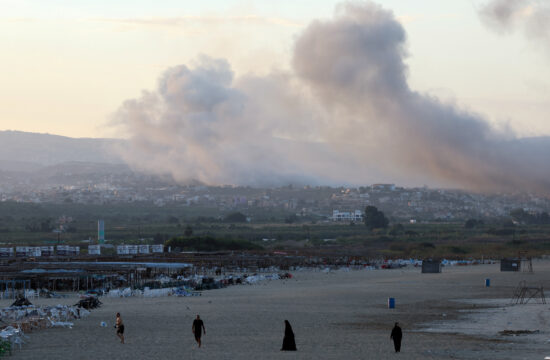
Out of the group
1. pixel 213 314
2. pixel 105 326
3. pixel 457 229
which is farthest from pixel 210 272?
pixel 457 229

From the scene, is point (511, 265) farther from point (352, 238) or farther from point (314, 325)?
point (352, 238)

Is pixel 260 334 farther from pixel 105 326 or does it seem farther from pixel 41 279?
pixel 41 279

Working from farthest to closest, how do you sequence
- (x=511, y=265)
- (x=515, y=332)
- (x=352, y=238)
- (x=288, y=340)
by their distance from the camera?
(x=352, y=238)
(x=511, y=265)
(x=515, y=332)
(x=288, y=340)

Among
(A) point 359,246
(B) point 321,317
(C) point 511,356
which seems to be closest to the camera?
(C) point 511,356

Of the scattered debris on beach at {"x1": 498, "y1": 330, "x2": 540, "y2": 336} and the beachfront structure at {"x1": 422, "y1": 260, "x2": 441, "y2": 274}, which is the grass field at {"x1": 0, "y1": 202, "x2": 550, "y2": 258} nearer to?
the beachfront structure at {"x1": 422, "y1": 260, "x2": 441, "y2": 274}

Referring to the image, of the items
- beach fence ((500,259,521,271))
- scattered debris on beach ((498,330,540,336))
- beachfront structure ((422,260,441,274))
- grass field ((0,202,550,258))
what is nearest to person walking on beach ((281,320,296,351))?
scattered debris on beach ((498,330,540,336))

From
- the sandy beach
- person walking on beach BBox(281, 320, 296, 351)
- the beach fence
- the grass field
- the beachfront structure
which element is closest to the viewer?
the sandy beach

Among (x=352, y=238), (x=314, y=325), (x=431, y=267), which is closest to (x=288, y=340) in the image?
(x=314, y=325)

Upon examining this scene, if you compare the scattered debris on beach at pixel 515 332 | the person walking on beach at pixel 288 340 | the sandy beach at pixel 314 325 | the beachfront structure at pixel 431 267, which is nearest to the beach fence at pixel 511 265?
the beachfront structure at pixel 431 267
